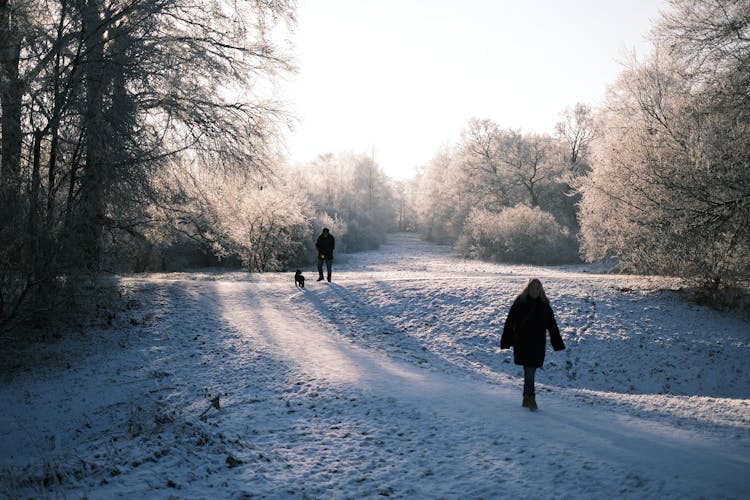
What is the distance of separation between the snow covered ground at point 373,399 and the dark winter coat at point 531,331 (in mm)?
846

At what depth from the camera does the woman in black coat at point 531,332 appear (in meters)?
7.25

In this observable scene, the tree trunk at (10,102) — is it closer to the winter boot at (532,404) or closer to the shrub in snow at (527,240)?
the winter boot at (532,404)

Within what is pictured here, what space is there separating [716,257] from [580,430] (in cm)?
1202

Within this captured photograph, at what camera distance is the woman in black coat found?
23.8ft

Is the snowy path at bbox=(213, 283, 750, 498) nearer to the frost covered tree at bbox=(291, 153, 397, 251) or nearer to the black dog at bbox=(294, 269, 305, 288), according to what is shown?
the black dog at bbox=(294, 269, 305, 288)

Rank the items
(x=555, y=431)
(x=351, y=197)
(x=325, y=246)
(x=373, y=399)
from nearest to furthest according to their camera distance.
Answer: (x=555, y=431) → (x=373, y=399) → (x=325, y=246) → (x=351, y=197)

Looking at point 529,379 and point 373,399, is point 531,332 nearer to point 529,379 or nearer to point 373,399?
point 529,379

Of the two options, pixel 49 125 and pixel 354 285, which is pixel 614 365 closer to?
pixel 354 285

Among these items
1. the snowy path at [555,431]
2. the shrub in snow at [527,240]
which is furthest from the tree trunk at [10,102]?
the shrub in snow at [527,240]

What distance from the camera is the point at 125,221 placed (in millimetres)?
13492

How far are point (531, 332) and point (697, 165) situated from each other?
9896 mm

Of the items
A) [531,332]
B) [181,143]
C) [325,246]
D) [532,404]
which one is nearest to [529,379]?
[532,404]

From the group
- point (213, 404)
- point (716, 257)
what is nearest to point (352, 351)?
point (213, 404)

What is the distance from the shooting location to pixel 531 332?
730cm
